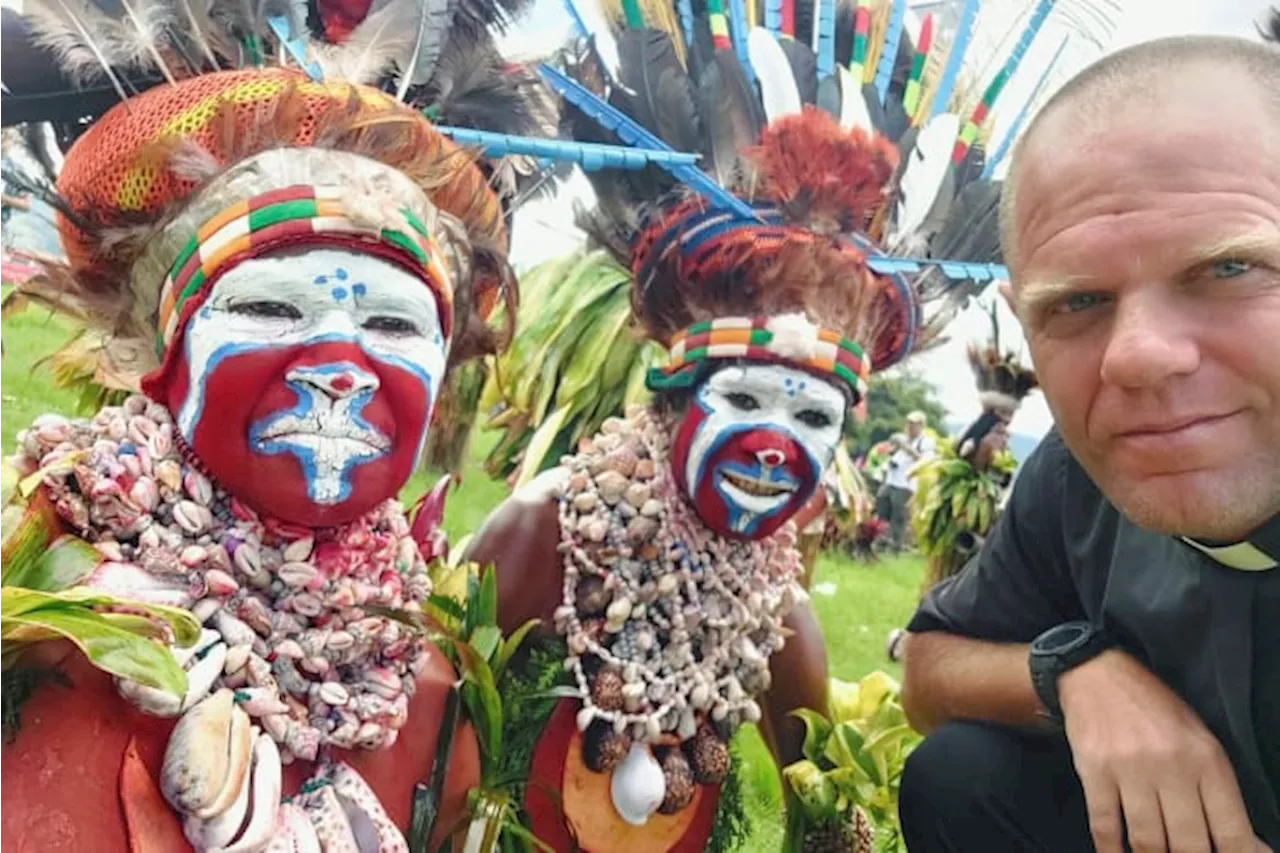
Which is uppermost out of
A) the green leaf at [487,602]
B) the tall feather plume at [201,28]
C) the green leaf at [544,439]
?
the tall feather plume at [201,28]

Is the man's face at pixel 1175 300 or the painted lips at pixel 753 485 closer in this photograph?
the man's face at pixel 1175 300

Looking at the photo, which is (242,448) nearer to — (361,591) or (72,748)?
(361,591)

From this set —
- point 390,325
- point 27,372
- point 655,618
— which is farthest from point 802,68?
point 27,372

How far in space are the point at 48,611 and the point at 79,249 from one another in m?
0.72

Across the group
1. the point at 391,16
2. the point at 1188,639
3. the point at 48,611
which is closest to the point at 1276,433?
the point at 1188,639

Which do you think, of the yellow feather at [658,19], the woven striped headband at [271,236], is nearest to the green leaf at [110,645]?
the woven striped headband at [271,236]

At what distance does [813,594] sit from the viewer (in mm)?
8477

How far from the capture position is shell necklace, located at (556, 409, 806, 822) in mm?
2330

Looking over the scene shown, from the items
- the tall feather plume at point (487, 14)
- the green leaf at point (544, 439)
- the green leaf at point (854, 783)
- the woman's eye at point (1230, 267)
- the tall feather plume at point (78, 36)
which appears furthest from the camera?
the green leaf at point (544, 439)

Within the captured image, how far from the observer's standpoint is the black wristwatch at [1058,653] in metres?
1.71

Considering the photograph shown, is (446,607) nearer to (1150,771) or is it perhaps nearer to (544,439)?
(1150,771)

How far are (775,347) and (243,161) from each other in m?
1.06

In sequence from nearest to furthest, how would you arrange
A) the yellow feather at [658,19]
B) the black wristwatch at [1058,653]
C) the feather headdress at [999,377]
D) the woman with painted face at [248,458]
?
the woman with painted face at [248,458], the black wristwatch at [1058,653], the yellow feather at [658,19], the feather headdress at [999,377]

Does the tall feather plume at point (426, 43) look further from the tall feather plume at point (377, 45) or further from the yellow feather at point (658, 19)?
the yellow feather at point (658, 19)
